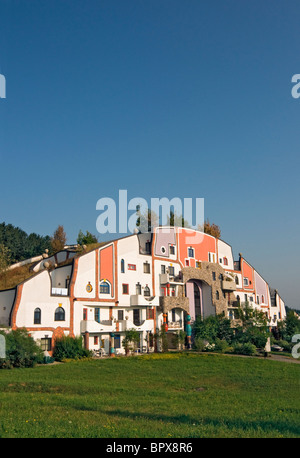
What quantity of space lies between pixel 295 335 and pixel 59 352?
106ft

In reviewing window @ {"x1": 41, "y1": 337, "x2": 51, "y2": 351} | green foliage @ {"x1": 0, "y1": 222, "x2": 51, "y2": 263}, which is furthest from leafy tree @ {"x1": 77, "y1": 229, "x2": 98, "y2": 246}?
window @ {"x1": 41, "y1": 337, "x2": 51, "y2": 351}

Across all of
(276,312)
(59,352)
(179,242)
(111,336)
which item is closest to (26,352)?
(59,352)

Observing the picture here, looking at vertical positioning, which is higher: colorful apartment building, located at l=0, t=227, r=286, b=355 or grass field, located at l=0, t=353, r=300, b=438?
colorful apartment building, located at l=0, t=227, r=286, b=355

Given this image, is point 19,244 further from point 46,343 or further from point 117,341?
point 46,343

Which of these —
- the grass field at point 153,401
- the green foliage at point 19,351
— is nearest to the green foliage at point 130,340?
the grass field at point 153,401

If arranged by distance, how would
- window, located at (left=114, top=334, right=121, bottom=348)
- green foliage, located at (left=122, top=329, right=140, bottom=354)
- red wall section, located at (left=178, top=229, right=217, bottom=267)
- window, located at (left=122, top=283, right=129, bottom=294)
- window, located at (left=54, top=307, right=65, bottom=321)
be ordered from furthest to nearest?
red wall section, located at (left=178, top=229, right=217, bottom=267), window, located at (left=122, top=283, right=129, bottom=294), window, located at (left=114, top=334, right=121, bottom=348), green foliage, located at (left=122, top=329, right=140, bottom=354), window, located at (left=54, top=307, right=65, bottom=321)

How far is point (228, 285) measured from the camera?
53906 mm

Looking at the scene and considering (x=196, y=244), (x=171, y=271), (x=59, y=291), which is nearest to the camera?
(x=59, y=291)

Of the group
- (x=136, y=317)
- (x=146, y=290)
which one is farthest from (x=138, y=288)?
(x=136, y=317)

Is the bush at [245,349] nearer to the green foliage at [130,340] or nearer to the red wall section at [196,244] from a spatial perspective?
the green foliage at [130,340]

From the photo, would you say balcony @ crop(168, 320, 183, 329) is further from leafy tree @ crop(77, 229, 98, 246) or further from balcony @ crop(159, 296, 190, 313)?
leafy tree @ crop(77, 229, 98, 246)

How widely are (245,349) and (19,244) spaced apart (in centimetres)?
4092

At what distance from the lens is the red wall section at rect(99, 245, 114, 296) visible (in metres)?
40.5

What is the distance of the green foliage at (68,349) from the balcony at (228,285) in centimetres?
2330
